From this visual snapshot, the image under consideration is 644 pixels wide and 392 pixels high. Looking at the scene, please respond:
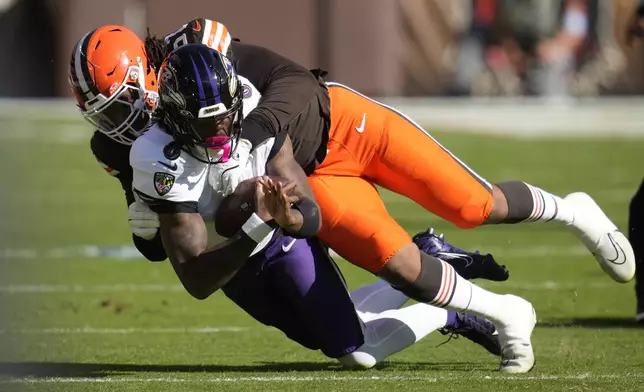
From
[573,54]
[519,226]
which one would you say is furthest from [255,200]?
[573,54]

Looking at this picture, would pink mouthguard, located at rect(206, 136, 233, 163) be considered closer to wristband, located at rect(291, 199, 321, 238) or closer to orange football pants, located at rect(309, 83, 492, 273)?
wristband, located at rect(291, 199, 321, 238)

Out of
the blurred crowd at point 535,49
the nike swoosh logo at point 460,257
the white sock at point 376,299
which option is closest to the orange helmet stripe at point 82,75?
the white sock at point 376,299

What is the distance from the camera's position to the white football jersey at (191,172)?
427 centimetres

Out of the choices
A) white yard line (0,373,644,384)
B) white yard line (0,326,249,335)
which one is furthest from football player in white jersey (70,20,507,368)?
white yard line (0,326,249,335)

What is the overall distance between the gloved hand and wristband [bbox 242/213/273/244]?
0.42m

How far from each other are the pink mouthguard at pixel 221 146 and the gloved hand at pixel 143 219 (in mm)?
335

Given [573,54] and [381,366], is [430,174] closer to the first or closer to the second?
[381,366]

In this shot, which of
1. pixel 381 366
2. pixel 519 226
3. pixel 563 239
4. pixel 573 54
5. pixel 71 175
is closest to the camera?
pixel 381 366

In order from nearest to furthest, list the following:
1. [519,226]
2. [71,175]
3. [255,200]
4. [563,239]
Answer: [255,200]
[563,239]
[519,226]
[71,175]

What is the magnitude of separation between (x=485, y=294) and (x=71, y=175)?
10.0 metres

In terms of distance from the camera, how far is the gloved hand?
4457 millimetres

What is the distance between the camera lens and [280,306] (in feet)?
16.2

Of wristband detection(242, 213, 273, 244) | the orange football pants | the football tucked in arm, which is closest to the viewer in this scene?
wristband detection(242, 213, 273, 244)

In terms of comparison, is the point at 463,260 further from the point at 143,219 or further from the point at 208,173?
the point at 143,219
